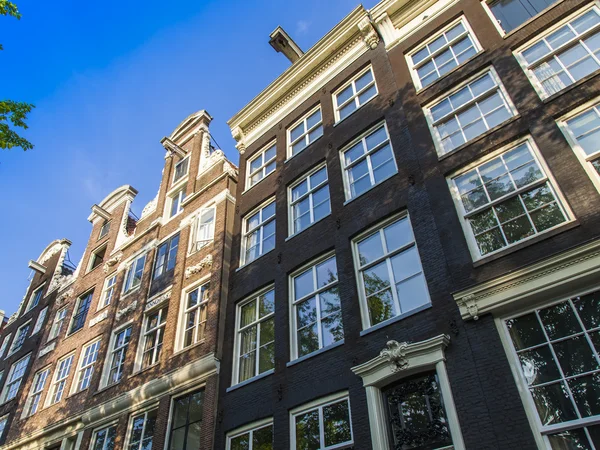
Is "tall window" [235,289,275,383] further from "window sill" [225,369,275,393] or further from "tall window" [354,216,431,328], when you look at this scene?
"tall window" [354,216,431,328]

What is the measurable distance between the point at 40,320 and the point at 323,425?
2327 cm

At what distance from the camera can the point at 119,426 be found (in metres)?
17.0

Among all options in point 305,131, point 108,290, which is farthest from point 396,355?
point 108,290

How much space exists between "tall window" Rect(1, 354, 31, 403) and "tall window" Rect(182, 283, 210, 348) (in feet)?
46.1

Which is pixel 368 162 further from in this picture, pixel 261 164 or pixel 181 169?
pixel 181 169

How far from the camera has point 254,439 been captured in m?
12.7

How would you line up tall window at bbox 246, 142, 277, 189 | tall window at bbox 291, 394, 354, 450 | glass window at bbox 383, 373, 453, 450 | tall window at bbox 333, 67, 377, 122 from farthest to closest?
tall window at bbox 246, 142, 277, 189
tall window at bbox 333, 67, 377, 122
tall window at bbox 291, 394, 354, 450
glass window at bbox 383, 373, 453, 450

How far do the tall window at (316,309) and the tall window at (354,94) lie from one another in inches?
236

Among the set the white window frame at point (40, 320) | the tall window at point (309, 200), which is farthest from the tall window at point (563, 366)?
the white window frame at point (40, 320)

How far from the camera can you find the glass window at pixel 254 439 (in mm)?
12362

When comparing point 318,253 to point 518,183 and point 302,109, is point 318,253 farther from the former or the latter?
point 302,109

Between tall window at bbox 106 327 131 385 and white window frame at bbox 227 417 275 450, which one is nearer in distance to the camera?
white window frame at bbox 227 417 275 450

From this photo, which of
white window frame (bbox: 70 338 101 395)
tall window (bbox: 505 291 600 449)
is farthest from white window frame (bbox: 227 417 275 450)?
white window frame (bbox: 70 338 101 395)

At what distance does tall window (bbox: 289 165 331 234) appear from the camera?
15480 millimetres
